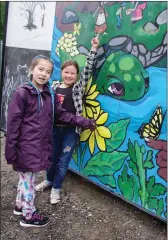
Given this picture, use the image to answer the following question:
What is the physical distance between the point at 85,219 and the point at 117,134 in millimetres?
872

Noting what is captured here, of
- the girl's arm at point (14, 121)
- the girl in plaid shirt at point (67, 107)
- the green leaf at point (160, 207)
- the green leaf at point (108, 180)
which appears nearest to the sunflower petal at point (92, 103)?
the girl in plaid shirt at point (67, 107)

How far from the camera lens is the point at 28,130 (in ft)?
9.69

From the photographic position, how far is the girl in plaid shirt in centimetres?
343

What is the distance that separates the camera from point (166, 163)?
2918 mm

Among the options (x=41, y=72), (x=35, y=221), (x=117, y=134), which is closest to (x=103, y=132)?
(x=117, y=134)

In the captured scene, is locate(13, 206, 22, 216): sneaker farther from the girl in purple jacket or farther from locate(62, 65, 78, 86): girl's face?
locate(62, 65, 78, 86): girl's face

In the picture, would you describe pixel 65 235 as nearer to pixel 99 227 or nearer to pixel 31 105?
pixel 99 227

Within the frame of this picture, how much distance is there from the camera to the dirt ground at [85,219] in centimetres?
310

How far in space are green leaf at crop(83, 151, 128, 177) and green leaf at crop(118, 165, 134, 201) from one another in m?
0.09

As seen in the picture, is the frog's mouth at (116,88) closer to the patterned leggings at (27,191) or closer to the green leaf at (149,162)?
the green leaf at (149,162)

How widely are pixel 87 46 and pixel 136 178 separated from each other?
1418 millimetres

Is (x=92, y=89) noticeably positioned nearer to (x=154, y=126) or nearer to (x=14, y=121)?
(x=154, y=126)

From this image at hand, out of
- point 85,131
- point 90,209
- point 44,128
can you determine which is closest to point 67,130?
point 85,131

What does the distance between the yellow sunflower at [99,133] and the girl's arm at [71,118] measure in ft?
0.20
